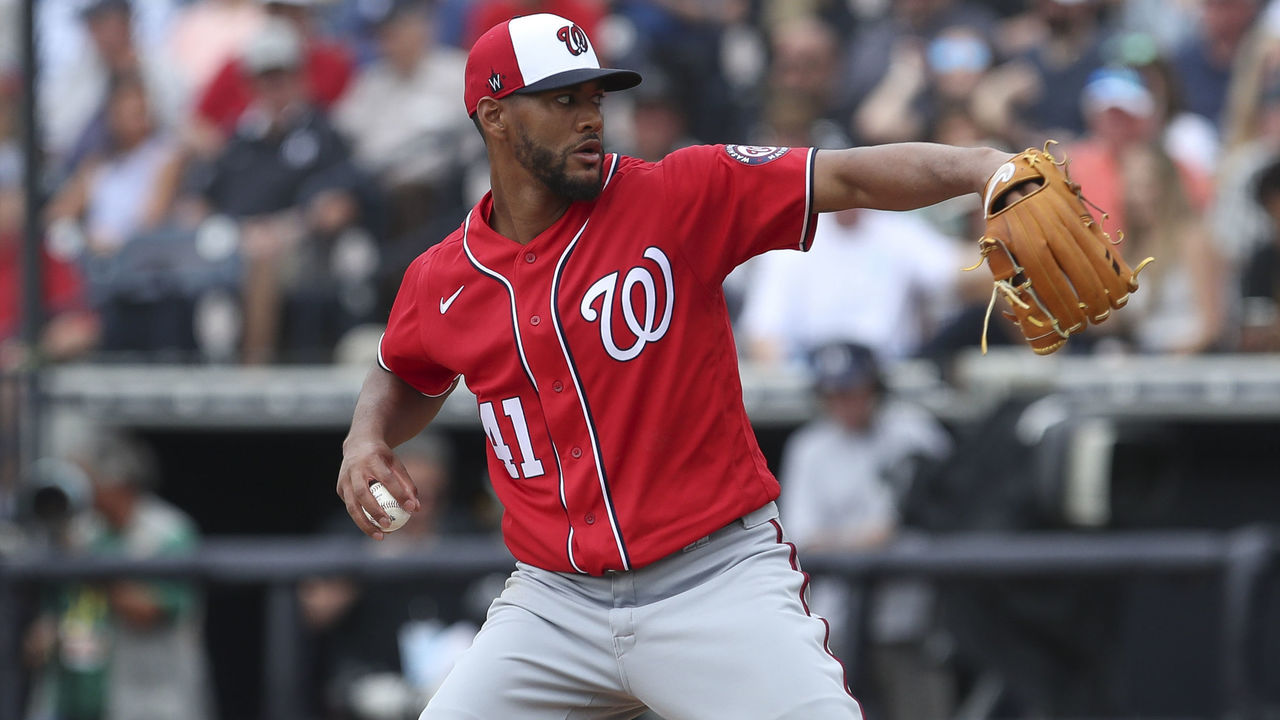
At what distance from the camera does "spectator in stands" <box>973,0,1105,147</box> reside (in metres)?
7.93

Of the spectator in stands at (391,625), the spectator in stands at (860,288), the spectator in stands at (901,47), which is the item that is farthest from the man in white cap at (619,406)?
the spectator in stands at (901,47)

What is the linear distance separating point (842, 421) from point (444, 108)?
305 centimetres

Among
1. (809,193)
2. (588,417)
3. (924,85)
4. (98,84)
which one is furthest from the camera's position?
(98,84)

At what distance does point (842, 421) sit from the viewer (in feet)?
22.5

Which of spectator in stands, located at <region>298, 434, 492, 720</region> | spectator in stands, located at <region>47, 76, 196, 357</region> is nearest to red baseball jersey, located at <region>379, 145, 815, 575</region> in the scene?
spectator in stands, located at <region>298, 434, 492, 720</region>


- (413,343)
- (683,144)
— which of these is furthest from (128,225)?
→ (413,343)

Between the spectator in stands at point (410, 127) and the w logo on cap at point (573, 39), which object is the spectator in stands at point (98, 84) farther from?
the w logo on cap at point (573, 39)

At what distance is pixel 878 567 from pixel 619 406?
113 inches

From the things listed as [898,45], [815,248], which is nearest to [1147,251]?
[815,248]

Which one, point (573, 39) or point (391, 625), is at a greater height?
point (573, 39)

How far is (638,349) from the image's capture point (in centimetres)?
351

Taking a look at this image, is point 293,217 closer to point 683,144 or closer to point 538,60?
point 683,144

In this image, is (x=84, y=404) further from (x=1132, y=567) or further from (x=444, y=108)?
(x=1132, y=567)

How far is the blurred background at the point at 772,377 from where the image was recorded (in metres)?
6.46
